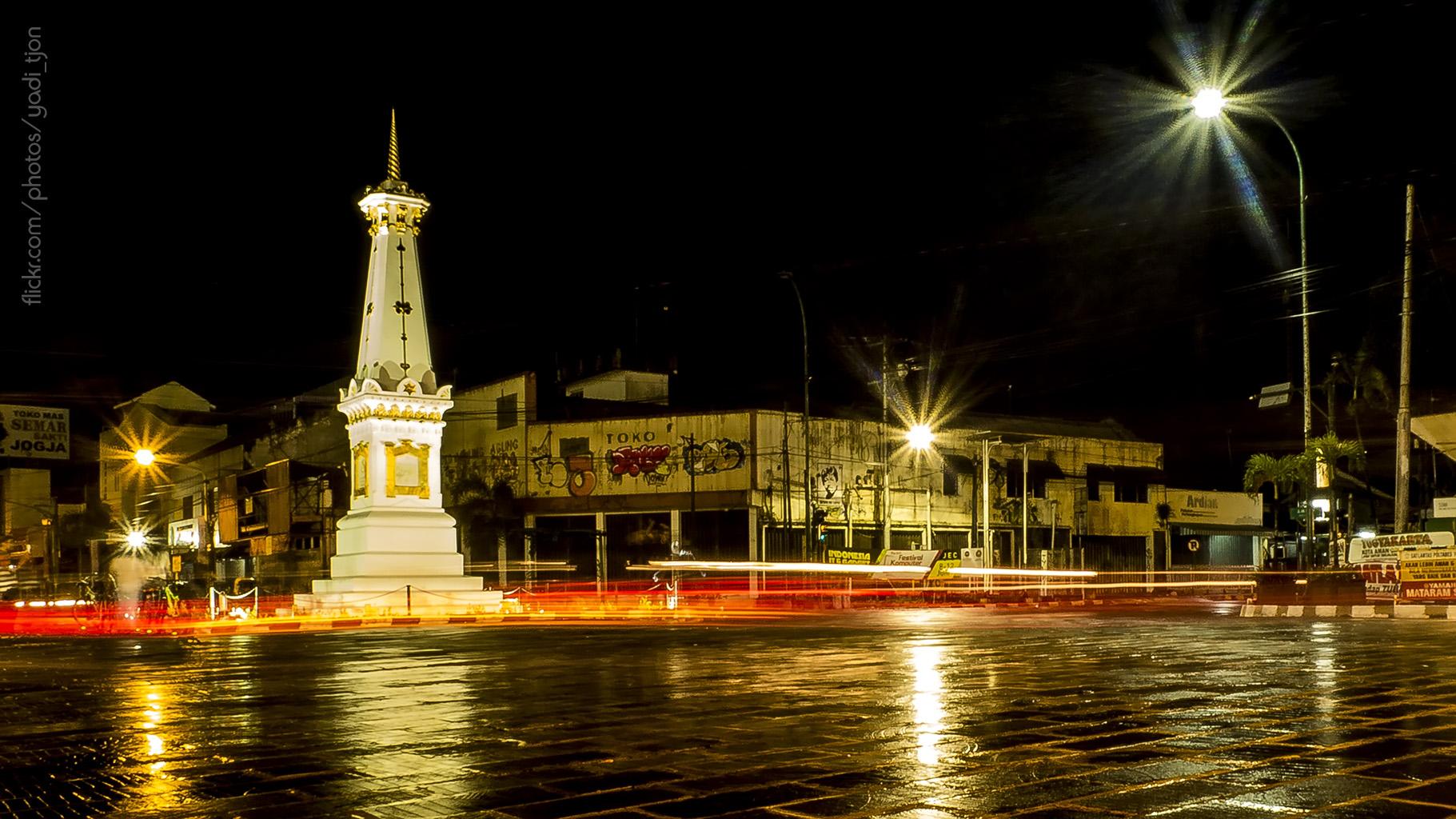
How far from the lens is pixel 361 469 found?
3469 cm

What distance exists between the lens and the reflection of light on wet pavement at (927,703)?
7.63m

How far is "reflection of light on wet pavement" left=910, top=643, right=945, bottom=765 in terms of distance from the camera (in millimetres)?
7633

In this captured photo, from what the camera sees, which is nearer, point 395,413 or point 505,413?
point 395,413

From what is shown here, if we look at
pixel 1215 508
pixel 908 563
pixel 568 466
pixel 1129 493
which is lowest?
pixel 908 563

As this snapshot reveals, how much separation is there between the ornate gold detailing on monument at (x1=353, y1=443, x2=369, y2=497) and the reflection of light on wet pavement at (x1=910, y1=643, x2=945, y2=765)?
21.5 metres

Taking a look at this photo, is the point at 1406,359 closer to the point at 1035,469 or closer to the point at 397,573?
the point at 397,573

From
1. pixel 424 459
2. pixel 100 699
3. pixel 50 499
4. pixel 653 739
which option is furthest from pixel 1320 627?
pixel 50 499

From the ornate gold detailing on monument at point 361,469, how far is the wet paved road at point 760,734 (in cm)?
1750

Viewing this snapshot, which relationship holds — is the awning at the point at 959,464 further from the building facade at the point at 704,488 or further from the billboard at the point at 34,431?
the billboard at the point at 34,431

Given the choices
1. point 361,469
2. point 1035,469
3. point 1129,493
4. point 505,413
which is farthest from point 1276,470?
point 1129,493

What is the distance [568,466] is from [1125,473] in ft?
94.4

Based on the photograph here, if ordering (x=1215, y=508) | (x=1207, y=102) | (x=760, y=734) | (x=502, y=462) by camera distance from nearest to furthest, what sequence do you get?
1. (x=760, y=734)
2. (x=1207, y=102)
3. (x=502, y=462)
4. (x=1215, y=508)

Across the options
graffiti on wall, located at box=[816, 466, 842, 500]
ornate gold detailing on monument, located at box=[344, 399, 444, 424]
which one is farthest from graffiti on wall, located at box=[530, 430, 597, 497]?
ornate gold detailing on monument, located at box=[344, 399, 444, 424]

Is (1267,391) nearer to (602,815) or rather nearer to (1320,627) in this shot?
(1320,627)
